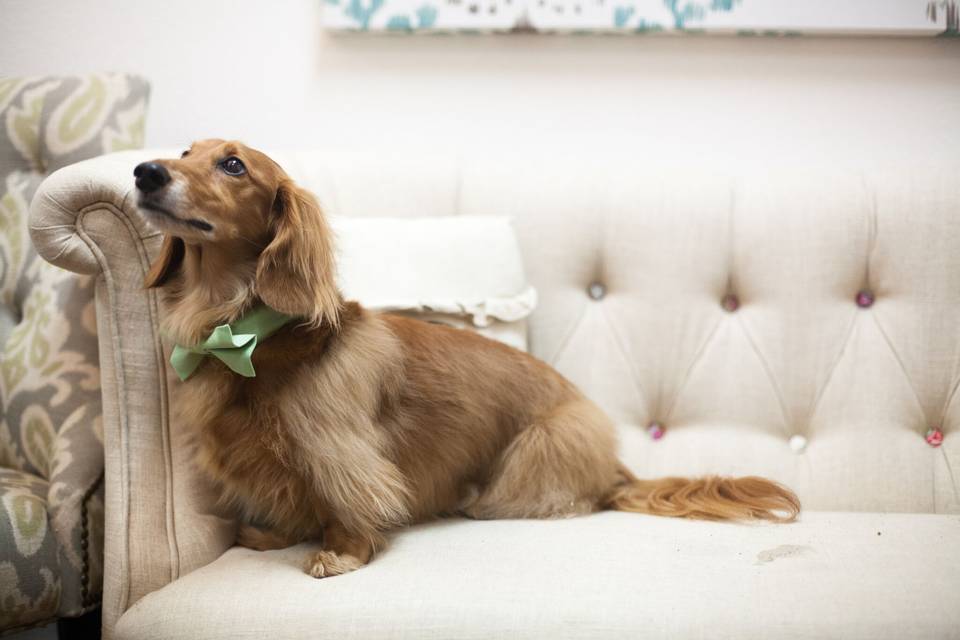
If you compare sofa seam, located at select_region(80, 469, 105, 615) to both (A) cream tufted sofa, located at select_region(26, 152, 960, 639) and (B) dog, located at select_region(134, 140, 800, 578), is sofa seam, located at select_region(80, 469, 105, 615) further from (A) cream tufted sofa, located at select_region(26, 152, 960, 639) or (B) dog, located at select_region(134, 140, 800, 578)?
(B) dog, located at select_region(134, 140, 800, 578)

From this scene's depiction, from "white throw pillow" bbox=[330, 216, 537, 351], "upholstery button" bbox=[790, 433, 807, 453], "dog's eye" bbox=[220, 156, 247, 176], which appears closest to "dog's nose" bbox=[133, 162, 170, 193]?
"dog's eye" bbox=[220, 156, 247, 176]

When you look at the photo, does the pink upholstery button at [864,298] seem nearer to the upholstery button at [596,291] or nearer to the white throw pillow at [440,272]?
the upholstery button at [596,291]

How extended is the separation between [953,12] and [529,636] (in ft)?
5.83

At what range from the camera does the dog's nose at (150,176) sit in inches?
43.8

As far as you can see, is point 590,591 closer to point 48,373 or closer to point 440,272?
point 440,272

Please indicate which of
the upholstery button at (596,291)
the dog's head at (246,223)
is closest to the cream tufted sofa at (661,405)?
the upholstery button at (596,291)

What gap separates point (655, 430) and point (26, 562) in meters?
1.25

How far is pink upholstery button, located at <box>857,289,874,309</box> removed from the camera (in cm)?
168

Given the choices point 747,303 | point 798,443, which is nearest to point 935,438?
point 798,443

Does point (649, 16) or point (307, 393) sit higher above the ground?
point (649, 16)

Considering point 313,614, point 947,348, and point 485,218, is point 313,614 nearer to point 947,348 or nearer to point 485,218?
point 485,218

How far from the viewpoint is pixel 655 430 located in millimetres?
1727

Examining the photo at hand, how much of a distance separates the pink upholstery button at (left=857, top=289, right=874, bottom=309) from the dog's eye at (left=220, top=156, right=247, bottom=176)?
1313 mm

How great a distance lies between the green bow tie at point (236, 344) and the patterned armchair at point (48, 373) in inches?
13.6
